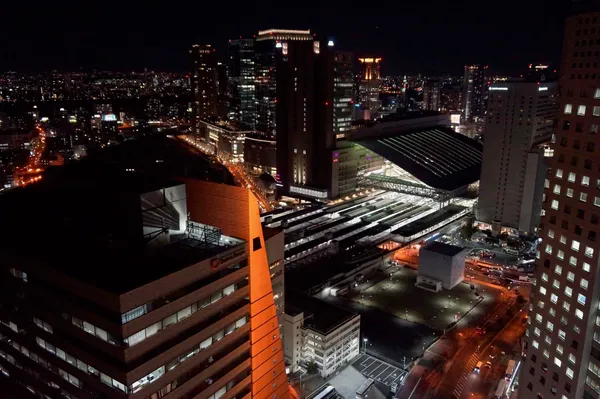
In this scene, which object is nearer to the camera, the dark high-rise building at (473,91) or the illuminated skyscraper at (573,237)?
the illuminated skyscraper at (573,237)

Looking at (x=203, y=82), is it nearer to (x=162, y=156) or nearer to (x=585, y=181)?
(x=162, y=156)

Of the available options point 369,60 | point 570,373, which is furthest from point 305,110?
point 369,60

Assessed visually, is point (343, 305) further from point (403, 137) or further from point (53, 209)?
point (403, 137)

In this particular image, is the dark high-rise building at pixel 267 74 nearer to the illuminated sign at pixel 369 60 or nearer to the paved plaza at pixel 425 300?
the illuminated sign at pixel 369 60

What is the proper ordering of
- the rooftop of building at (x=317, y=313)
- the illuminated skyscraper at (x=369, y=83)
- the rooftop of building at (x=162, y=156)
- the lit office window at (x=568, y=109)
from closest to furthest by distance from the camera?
the lit office window at (x=568, y=109), the rooftop of building at (x=317, y=313), the rooftop of building at (x=162, y=156), the illuminated skyscraper at (x=369, y=83)

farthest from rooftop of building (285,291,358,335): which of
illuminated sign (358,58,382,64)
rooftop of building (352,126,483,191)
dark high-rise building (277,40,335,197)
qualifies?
illuminated sign (358,58,382,64)

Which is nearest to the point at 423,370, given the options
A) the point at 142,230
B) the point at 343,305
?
the point at 343,305

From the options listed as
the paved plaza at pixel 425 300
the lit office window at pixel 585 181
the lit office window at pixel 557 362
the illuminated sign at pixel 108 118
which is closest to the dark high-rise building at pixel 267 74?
the illuminated sign at pixel 108 118
